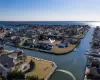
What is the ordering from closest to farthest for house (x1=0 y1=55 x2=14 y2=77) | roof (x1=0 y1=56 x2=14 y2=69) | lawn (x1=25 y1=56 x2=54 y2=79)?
house (x1=0 y1=55 x2=14 y2=77)
lawn (x1=25 y1=56 x2=54 y2=79)
roof (x1=0 y1=56 x2=14 y2=69)

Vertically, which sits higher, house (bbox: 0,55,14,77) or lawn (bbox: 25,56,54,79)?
house (bbox: 0,55,14,77)

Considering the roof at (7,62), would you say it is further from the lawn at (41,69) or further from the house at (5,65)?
the lawn at (41,69)

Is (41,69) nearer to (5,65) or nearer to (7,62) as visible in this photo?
(7,62)

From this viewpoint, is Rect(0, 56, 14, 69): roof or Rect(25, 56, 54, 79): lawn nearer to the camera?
Rect(25, 56, 54, 79): lawn

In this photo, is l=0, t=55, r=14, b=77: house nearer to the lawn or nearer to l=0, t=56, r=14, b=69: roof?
l=0, t=56, r=14, b=69: roof

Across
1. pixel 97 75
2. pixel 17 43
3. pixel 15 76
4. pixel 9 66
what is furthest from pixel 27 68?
pixel 17 43

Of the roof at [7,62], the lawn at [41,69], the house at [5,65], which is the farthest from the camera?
the roof at [7,62]

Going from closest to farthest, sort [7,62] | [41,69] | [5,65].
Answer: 1. [5,65]
2. [7,62]
3. [41,69]

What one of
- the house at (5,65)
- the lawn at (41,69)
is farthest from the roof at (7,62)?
the lawn at (41,69)

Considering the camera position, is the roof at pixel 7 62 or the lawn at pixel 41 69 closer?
the lawn at pixel 41 69

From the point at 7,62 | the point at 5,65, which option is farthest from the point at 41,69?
the point at 5,65

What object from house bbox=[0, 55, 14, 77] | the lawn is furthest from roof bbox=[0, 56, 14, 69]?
the lawn
